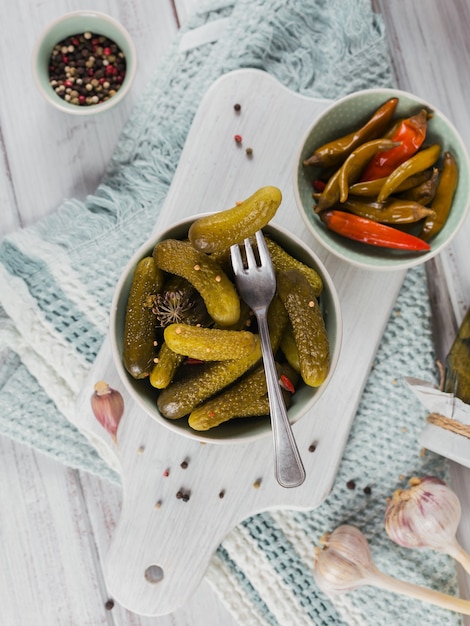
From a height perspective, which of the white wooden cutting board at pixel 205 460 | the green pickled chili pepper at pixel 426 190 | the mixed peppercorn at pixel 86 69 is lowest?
the white wooden cutting board at pixel 205 460

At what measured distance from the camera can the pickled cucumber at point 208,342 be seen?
0.99 m

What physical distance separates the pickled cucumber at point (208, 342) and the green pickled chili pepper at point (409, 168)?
1.19 ft

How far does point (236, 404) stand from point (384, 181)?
45cm

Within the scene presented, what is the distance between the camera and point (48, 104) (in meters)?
1.49

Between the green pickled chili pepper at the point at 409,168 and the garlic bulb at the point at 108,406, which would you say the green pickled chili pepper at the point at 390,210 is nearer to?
the green pickled chili pepper at the point at 409,168

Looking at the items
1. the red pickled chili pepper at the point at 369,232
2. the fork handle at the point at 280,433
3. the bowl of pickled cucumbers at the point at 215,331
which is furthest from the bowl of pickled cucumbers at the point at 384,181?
the fork handle at the point at 280,433

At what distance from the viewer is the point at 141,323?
3.50 ft

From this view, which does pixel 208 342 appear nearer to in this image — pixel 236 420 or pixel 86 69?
pixel 236 420

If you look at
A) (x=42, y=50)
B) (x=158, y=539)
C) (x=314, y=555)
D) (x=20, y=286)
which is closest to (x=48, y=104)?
(x=42, y=50)

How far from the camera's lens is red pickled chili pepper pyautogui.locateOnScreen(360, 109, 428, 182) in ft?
3.79

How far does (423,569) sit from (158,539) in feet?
1.71

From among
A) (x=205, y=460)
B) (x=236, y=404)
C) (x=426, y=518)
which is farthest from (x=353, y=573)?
(x=236, y=404)

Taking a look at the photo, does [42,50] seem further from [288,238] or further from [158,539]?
[158,539]

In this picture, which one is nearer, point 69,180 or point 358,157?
point 358,157
